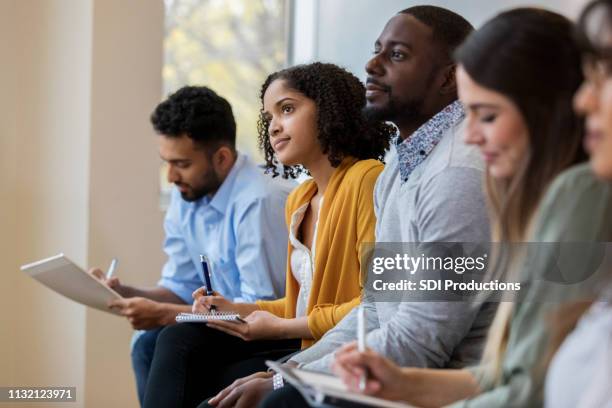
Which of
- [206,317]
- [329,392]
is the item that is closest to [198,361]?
[206,317]

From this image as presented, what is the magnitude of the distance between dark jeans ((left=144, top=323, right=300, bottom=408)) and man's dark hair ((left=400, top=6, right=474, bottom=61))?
843 millimetres

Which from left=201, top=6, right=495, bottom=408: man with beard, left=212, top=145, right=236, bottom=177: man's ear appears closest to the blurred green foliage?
left=212, top=145, right=236, bottom=177: man's ear

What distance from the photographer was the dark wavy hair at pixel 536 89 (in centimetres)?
134

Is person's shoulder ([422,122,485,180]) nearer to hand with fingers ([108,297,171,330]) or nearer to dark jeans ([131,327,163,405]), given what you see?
hand with fingers ([108,297,171,330])

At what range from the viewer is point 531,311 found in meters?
1.29

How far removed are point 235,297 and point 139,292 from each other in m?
0.36

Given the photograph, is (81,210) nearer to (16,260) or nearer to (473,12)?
(16,260)

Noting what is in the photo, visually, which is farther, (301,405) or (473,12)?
(473,12)

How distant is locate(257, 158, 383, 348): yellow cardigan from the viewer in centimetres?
217

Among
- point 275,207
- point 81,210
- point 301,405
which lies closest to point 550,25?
point 301,405

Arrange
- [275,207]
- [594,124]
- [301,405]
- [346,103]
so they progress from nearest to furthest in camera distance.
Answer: [594,124]
[301,405]
[346,103]
[275,207]

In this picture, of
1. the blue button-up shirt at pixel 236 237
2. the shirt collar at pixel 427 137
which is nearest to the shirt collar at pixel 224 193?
the blue button-up shirt at pixel 236 237

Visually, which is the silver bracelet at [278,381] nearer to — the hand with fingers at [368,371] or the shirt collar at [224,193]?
the hand with fingers at [368,371]

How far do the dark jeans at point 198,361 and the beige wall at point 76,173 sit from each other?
107 cm
